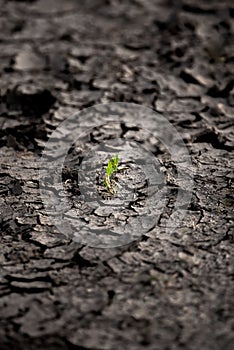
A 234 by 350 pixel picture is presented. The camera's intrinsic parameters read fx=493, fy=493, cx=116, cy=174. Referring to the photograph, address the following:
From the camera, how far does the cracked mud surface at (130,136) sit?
1193 mm

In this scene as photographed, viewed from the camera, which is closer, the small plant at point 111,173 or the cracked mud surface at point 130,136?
the cracked mud surface at point 130,136

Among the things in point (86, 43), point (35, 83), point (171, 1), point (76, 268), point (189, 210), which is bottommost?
point (76, 268)

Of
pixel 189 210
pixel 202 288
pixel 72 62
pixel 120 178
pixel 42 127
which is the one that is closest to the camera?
pixel 202 288

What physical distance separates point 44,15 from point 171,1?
1.81 ft

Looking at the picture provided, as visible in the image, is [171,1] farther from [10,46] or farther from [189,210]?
[189,210]

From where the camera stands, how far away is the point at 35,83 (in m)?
1.95

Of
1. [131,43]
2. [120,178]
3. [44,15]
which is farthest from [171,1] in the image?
[120,178]

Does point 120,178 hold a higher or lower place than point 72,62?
lower

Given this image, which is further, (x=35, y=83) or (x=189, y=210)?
(x=35, y=83)

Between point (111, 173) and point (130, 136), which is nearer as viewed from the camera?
point (111, 173)

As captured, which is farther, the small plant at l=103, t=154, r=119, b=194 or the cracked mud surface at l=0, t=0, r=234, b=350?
the small plant at l=103, t=154, r=119, b=194

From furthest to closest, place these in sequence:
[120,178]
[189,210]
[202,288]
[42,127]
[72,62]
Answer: [72,62], [42,127], [120,178], [189,210], [202,288]

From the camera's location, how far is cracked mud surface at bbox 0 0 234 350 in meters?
1.19

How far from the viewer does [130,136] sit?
1.83 meters
